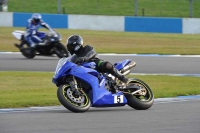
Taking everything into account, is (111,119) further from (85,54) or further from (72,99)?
(85,54)

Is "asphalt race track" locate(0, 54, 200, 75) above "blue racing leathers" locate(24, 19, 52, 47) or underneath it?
underneath

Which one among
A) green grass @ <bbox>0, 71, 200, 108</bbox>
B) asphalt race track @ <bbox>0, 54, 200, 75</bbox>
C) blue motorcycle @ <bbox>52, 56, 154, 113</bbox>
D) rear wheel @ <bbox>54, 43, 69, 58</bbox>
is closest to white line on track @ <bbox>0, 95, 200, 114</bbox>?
green grass @ <bbox>0, 71, 200, 108</bbox>

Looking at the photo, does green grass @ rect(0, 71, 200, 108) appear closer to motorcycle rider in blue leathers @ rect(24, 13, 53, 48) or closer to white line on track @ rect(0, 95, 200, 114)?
white line on track @ rect(0, 95, 200, 114)

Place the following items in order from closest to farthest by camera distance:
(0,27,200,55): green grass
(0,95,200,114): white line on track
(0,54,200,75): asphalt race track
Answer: (0,95,200,114): white line on track → (0,54,200,75): asphalt race track → (0,27,200,55): green grass

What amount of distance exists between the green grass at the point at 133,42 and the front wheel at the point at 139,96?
13224mm

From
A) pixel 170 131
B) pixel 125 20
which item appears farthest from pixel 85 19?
pixel 170 131

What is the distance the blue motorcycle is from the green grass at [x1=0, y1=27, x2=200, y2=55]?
43.9 feet

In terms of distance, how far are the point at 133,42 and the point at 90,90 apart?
18.6 meters

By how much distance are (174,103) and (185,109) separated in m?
0.96

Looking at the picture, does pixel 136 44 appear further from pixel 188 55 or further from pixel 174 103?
pixel 174 103

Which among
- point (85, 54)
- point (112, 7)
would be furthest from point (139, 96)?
point (112, 7)

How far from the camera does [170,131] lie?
306 inches

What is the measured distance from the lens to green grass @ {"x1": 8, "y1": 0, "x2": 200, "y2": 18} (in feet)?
111

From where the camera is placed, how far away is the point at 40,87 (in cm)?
1360
